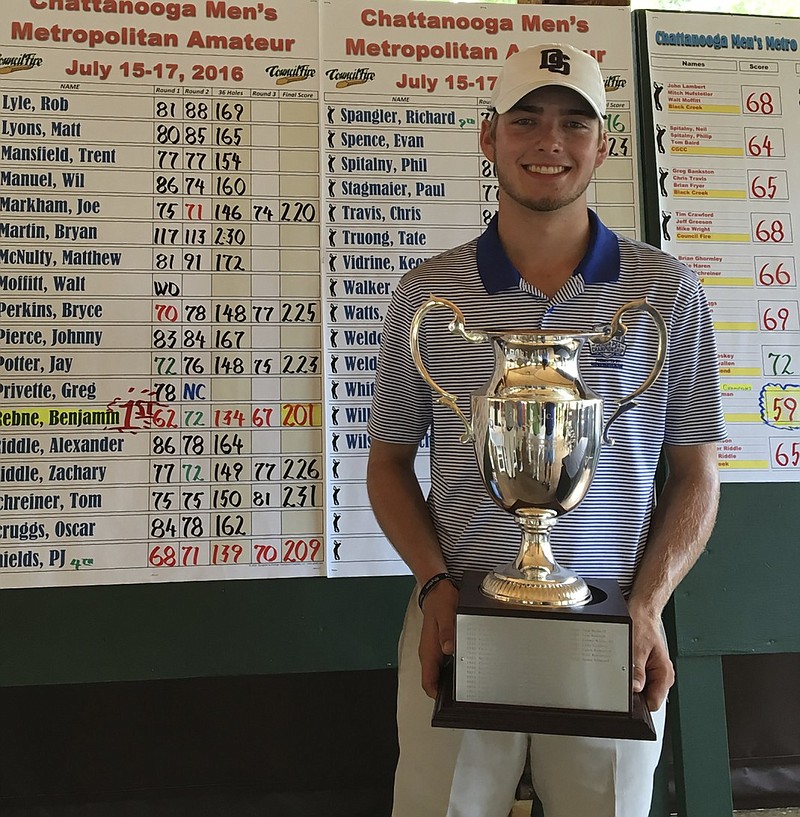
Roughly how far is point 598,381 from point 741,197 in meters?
0.98

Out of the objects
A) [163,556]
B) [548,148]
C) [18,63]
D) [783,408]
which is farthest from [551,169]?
[18,63]

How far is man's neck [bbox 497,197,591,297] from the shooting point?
4.01 ft

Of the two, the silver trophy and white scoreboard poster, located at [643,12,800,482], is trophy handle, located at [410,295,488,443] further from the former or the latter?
white scoreboard poster, located at [643,12,800,482]

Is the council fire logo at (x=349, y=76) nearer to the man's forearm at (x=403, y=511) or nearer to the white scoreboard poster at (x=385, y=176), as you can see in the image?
the white scoreboard poster at (x=385, y=176)

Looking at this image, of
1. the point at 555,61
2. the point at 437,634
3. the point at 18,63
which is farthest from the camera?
the point at 18,63

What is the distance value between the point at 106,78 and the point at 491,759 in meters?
1.71

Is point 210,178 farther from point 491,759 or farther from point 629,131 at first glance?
point 491,759

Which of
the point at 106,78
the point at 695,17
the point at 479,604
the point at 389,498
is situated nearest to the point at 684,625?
the point at 389,498

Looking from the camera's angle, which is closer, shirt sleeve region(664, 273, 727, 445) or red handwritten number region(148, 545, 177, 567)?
shirt sleeve region(664, 273, 727, 445)

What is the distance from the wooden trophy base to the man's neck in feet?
1.89

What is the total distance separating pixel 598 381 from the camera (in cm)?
116

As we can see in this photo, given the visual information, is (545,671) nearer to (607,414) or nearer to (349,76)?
(607,414)

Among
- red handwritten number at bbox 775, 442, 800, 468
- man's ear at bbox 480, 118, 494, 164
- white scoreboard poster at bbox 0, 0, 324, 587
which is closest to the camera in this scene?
man's ear at bbox 480, 118, 494, 164

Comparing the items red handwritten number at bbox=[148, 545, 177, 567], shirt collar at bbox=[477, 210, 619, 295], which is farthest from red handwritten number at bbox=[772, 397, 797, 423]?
red handwritten number at bbox=[148, 545, 177, 567]
